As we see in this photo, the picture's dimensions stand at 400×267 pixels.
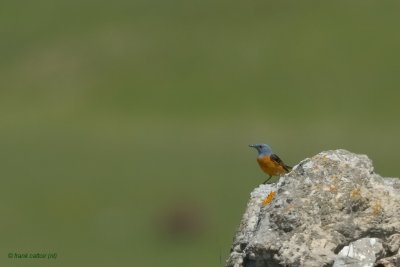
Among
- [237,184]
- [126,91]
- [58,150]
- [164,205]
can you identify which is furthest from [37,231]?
[126,91]

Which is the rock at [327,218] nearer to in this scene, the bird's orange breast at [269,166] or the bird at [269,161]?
the bird at [269,161]

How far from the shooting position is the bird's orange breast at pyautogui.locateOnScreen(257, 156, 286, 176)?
40.8ft

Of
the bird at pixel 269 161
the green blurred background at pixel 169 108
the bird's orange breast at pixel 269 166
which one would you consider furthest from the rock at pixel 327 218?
the green blurred background at pixel 169 108

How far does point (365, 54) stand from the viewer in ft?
201

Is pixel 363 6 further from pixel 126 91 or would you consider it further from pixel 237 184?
pixel 237 184

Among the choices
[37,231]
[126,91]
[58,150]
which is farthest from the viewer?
[126,91]

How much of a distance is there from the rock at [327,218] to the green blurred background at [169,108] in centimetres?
1642

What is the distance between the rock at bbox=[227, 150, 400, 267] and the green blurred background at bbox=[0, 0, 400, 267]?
16420 millimetres

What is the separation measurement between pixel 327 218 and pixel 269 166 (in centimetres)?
570

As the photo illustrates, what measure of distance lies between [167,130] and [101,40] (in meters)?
13.5

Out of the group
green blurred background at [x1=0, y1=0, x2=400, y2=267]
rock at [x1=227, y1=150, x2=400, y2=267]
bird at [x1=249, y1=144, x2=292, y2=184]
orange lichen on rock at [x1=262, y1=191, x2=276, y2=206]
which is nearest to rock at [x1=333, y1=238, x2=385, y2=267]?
rock at [x1=227, y1=150, x2=400, y2=267]

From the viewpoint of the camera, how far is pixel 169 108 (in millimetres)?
54812

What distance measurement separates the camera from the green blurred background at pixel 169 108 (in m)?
30.3

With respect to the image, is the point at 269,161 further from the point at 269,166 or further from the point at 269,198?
the point at 269,198
